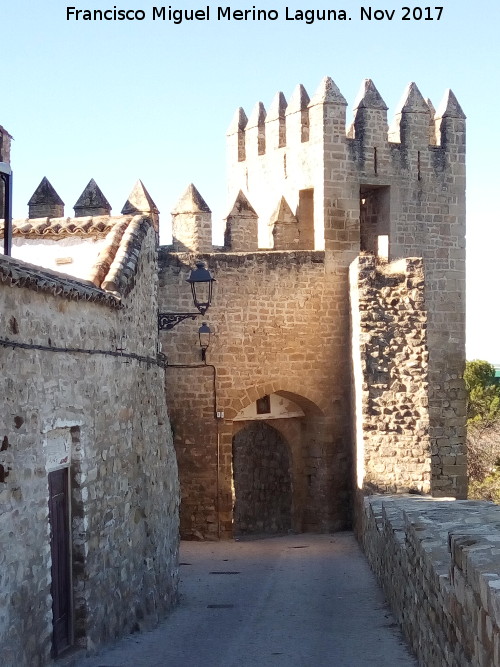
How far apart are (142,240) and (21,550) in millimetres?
4862

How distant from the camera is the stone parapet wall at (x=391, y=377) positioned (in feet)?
51.4

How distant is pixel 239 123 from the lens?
2216 centimetres

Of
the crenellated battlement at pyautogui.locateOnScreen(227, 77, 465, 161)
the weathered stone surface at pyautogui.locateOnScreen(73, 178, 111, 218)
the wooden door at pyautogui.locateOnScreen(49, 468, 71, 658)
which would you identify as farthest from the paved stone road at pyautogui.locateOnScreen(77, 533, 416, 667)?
the crenellated battlement at pyautogui.locateOnScreen(227, 77, 465, 161)

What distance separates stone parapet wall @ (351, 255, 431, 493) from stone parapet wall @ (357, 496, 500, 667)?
142 inches

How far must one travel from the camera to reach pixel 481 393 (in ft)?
103

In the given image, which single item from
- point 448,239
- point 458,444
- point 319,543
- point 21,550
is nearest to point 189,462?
point 319,543

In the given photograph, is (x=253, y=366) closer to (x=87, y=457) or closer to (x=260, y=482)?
(x=260, y=482)

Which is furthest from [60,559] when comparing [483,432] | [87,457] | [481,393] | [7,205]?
[481,393]

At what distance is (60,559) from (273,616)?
12.5 ft

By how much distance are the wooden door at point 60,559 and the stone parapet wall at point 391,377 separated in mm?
7961

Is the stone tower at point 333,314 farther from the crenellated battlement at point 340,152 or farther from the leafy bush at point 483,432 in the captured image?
the leafy bush at point 483,432

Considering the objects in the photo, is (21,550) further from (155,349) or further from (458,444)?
(458,444)

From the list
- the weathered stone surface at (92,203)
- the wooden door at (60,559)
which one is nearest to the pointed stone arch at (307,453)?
the weathered stone surface at (92,203)

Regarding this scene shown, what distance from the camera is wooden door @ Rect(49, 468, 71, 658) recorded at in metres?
8.06
